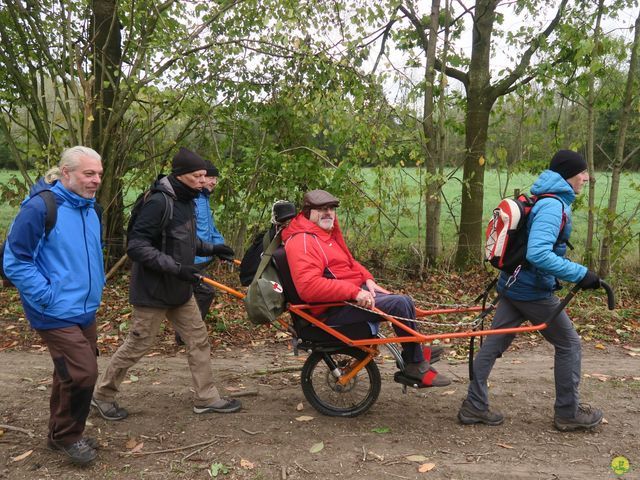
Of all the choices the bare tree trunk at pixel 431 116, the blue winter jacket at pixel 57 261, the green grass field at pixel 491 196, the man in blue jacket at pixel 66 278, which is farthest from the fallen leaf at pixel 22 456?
the bare tree trunk at pixel 431 116

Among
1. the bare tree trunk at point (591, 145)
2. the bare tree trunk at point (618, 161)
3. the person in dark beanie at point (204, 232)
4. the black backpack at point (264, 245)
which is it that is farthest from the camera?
the bare tree trunk at point (618, 161)

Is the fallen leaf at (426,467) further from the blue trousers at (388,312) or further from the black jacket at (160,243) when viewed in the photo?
the black jacket at (160,243)

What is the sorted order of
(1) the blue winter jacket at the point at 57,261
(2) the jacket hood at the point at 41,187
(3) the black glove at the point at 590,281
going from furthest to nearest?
(3) the black glove at the point at 590,281, (2) the jacket hood at the point at 41,187, (1) the blue winter jacket at the point at 57,261

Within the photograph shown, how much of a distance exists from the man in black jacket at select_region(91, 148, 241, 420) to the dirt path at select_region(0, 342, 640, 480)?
0.21m

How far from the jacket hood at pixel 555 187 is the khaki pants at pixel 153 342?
278cm

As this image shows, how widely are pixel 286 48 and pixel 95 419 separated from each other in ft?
17.8

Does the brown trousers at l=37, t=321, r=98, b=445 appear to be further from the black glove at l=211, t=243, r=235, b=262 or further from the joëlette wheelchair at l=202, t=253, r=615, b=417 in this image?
the black glove at l=211, t=243, r=235, b=262

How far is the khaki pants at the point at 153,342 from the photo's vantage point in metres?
4.35

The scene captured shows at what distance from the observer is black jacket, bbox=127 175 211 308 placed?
409cm

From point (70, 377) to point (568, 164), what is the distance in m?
3.64

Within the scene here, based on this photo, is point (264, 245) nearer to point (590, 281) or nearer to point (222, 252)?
point (222, 252)

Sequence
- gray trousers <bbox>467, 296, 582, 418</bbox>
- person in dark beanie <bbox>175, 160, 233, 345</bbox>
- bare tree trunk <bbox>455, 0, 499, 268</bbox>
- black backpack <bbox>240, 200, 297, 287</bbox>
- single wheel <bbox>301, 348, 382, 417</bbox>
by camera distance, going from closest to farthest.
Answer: gray trousers <bbox>467, 296, 582, 418</bbox> < black backpack <bbox>240, 200, 297, 287</bbox> < single wheel <bbox>301, 348, 382, 417</bbox> < person in dark beanie <bbox>175, 160, 233, 345</bbox> < bare tree trunk <bbox>455, 0, 499, 268</bbox>

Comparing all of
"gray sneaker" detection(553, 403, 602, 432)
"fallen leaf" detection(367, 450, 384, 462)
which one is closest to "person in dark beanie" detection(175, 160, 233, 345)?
"fallen leaf" detection(367, 450, 384, 462)

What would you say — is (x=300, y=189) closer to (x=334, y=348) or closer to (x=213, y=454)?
(x=334, y=348)
